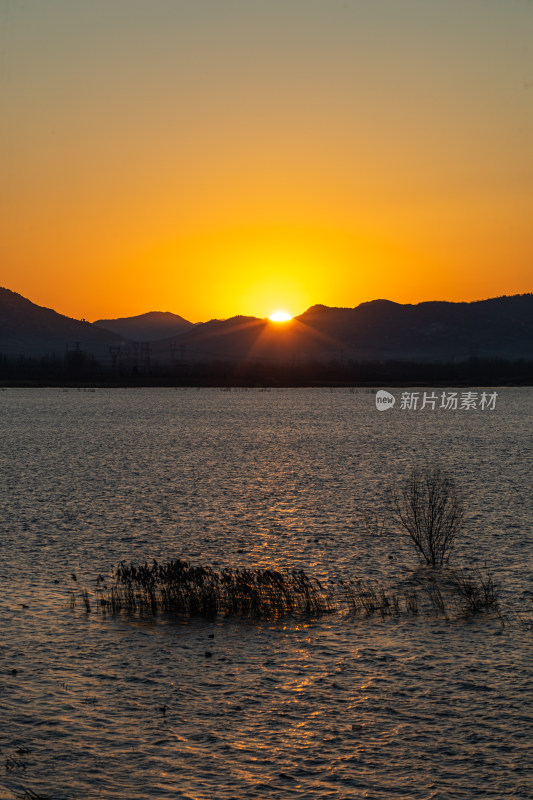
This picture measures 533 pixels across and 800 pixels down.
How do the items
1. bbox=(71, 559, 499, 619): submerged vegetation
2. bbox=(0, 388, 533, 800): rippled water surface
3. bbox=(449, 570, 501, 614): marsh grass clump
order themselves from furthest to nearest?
bbox=(71, 559, 499, 619): submerged vegetation < bbox=(449, 570, 501, 614): marsh grass clump < bbox=(0, 388, 533, 800): rippled water surface

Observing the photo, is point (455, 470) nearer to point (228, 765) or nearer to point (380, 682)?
point (380, 682)

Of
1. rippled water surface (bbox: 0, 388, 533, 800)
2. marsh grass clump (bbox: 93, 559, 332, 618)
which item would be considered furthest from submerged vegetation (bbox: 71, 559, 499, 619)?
rippled water surface (bbox: 0, 388, 533, 800)

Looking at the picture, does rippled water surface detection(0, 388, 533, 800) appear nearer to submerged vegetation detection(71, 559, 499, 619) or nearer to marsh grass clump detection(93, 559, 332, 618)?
submerged vegetation detection(71, 559, 499, 619)

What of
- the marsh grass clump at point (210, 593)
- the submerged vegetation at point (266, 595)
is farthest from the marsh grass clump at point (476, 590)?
the marsh grass clump at point (210, 593)

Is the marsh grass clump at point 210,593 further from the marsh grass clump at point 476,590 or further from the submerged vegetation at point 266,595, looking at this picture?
the marsh grass clump at point 476,590

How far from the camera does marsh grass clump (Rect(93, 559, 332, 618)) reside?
2008 cm

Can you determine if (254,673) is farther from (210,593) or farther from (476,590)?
(476,590)

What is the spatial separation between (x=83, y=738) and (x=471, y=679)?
24.7 ft

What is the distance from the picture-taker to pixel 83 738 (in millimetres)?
12648

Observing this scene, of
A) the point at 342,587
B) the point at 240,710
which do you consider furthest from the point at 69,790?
the point at 342,587

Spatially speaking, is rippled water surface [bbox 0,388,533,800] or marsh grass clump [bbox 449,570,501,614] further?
marsh grass clump [bbox 449,570,501,614]

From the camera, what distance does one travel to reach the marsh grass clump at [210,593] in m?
20.1

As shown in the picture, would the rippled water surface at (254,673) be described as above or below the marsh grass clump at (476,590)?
below

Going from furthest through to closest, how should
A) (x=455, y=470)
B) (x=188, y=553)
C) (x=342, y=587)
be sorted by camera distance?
(x=455, y=470) → (x=188, y=553) → (x=342, y=587)
